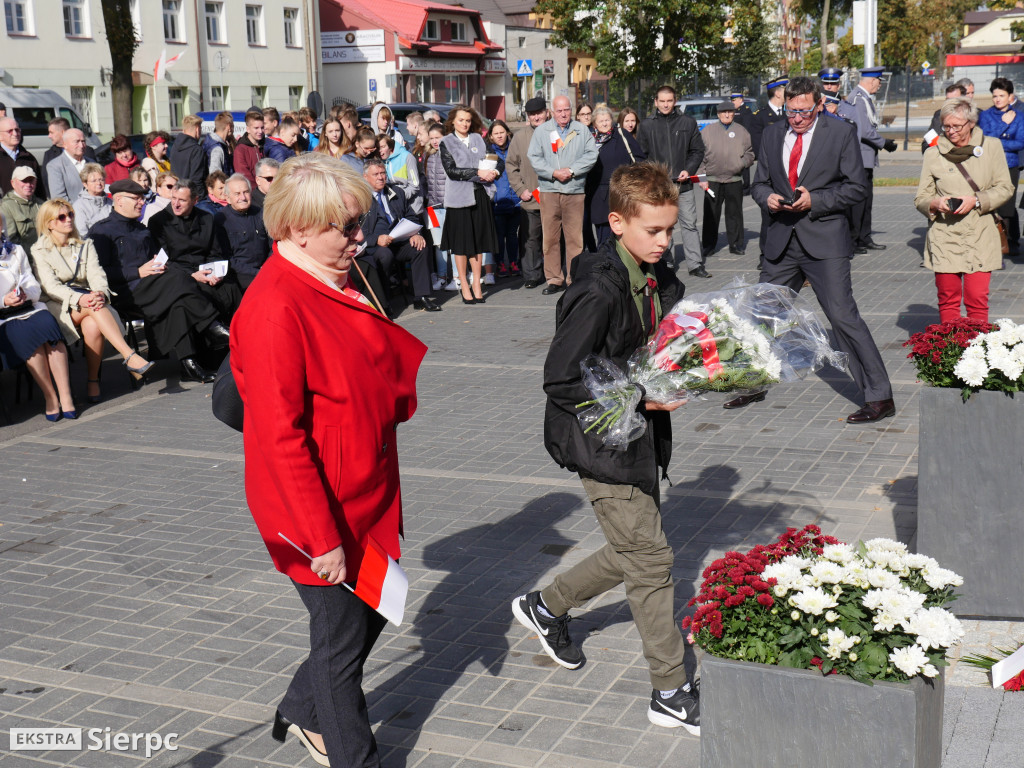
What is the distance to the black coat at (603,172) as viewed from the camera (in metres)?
13.6

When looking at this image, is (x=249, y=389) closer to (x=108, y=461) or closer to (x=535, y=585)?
(x=535, y=585)

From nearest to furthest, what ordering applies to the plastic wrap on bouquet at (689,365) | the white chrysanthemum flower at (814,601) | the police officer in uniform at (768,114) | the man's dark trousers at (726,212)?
the white chrysanthemum flower at (814,601) → the plastic wrap on bouquet at (689,365) → the man's dark trousers at (726,212) → the police officer in uniform at (768,114)

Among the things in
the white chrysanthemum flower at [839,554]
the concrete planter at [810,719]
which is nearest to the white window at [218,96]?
the white chrysanthemum flower at [839,554]

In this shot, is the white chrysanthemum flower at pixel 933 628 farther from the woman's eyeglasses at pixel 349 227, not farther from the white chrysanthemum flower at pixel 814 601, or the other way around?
the woman's eyeglasses at pixel 349 227

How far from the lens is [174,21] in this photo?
4153 centimetres

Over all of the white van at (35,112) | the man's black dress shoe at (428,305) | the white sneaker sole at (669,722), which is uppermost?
the white van at (35,112)

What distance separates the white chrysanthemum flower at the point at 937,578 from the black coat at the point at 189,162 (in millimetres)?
12768

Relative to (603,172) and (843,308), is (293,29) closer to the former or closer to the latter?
(603,172)

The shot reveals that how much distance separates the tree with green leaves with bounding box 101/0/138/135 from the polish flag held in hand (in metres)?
31.9

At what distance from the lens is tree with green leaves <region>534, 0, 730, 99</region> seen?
41.7m

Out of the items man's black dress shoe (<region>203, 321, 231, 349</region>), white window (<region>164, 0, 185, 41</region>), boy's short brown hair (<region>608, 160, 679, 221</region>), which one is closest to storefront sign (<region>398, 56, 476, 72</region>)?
white window (<region>164, 0, 185, 41</region>)

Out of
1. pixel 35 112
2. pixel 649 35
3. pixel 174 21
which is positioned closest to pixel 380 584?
pixel 35 112

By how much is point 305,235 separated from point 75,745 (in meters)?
2.11

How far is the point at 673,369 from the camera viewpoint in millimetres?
3793
